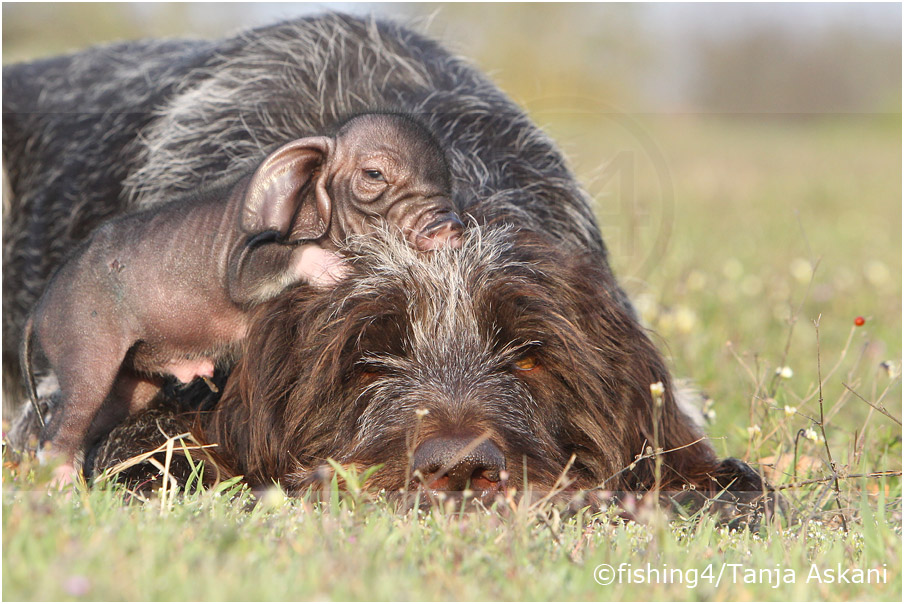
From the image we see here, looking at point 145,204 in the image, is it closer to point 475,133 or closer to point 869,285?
point 475,133

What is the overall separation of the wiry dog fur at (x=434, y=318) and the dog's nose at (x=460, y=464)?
0.24ft

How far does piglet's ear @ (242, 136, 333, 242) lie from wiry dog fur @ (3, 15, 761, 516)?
214 mm

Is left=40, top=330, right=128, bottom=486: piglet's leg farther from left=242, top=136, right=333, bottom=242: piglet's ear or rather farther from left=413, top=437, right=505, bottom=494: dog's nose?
left=413, top=437, right=505, bottom=494: dog's nose

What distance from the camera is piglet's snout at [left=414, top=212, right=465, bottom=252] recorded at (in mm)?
3578

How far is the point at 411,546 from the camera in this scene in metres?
2.48

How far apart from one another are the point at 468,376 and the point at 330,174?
0.89 meters

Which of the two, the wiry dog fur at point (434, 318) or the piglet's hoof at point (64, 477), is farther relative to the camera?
the wiry dog fur at point (434, 318)

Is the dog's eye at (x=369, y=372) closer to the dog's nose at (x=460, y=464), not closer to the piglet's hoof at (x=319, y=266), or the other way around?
the piglet's hoof at (x=319, y=266)

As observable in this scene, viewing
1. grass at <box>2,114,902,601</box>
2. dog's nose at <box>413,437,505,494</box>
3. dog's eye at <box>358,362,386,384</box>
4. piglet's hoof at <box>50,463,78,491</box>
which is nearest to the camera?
grass at <box>2,114,902,601</box>

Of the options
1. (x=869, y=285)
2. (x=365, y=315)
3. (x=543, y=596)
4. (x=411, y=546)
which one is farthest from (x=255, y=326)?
(x=869, y=285)

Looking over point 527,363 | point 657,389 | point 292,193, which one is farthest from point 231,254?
point 657,389

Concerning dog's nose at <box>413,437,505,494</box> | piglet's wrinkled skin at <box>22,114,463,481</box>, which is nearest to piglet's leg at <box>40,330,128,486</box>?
piglet's wrinkled skin at <box>22,114,463,481</box>

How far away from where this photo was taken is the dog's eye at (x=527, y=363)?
3473 mm

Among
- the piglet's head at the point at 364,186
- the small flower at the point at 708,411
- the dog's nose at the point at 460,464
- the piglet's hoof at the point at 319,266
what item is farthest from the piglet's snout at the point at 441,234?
the small flower at the point at 708,411
